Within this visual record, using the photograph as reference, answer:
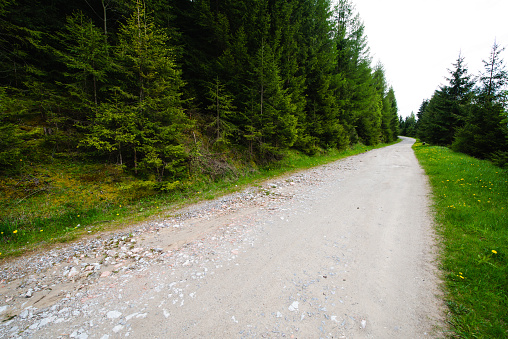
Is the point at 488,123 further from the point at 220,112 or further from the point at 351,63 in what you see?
the point at 220,112

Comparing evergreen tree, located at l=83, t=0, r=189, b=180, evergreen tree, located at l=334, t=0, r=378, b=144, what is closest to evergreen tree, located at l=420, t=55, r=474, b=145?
evergreen tree, located at l=334, t=0, r=378, b=144

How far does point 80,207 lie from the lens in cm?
649

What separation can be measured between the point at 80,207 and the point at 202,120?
7.48 metres

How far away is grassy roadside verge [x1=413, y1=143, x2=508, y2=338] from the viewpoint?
2605 millimetres

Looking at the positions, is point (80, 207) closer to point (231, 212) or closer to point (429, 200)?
point (231, 212)

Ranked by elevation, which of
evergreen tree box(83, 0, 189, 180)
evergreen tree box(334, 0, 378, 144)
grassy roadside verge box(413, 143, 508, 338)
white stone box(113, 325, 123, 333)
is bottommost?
white stone box(113, 325, 123, 333)

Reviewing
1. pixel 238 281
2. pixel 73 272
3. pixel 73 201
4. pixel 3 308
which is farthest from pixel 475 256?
pixel 73 201

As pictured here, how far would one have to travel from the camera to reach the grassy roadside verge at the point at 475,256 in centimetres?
261

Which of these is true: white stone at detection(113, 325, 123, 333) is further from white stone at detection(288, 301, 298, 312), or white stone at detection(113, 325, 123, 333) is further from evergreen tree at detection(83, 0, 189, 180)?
evergreen tree at detection(83, 0, 189, 180)

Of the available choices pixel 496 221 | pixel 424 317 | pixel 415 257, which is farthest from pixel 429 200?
pixel 424 317

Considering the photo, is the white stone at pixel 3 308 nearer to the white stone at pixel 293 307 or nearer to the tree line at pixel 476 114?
the white stone at pixel 293 307

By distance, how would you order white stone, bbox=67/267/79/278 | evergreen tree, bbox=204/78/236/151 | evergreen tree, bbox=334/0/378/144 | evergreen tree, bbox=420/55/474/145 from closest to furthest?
white stone, bbox=67/267/79/278, evergreen tree, bbox=204/78/236/151, evergreen tree, bbox=334/0/378/144, evergreen tree, bbox=420/55/474/145

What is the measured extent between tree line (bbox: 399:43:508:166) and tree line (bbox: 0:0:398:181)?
1070 centimetres

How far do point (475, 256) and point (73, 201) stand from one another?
35.6 ft
